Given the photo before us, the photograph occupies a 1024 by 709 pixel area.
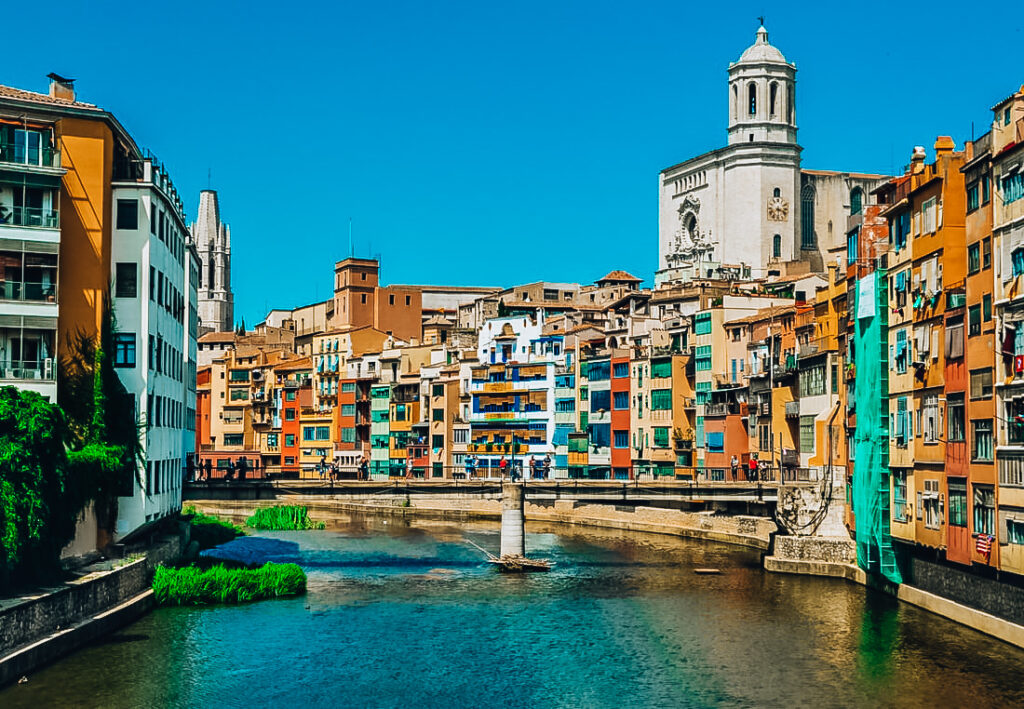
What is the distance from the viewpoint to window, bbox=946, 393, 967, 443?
154 ft

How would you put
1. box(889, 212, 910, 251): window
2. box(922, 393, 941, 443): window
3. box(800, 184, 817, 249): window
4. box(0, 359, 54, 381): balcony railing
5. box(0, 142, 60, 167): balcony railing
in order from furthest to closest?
box(800, 184, 817, 249): window → box(889, 212, 910, 251): window → box(922, 393, 941, 443): window → box(0, 142, 60, 167): balcony railing → box(0, 359, 54, 381): balcony railing

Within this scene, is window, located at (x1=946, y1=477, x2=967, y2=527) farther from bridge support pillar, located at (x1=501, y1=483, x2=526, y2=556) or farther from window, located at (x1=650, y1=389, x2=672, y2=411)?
window, located at (x1=650, y1=389, x2=672, y2=411)

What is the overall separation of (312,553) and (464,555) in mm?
8011

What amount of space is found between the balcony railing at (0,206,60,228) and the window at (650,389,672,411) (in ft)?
189

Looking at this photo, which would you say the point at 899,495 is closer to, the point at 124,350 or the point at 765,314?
the point at 124,350

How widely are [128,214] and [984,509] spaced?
32455 mm

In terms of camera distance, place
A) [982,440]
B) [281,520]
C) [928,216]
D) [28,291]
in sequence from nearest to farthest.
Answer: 1. [982,440]
2. [28,291]
3. [928,216]
4. [281,520]

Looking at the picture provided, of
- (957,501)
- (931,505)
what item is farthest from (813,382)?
(957,501)

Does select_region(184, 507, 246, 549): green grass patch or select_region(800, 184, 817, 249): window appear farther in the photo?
select_region(800, 184, 817, 249): window

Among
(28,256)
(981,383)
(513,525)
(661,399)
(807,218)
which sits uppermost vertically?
(807,218)

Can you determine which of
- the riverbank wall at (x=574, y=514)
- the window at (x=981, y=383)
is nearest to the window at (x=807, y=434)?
the riverbank wall at (x=574, y=514)

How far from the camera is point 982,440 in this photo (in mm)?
45000

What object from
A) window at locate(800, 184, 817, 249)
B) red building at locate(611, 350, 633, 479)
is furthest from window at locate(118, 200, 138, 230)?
window at locate(800, 184, 817, 249)

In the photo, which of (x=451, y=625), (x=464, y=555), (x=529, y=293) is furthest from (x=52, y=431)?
(x=529, y=293)
